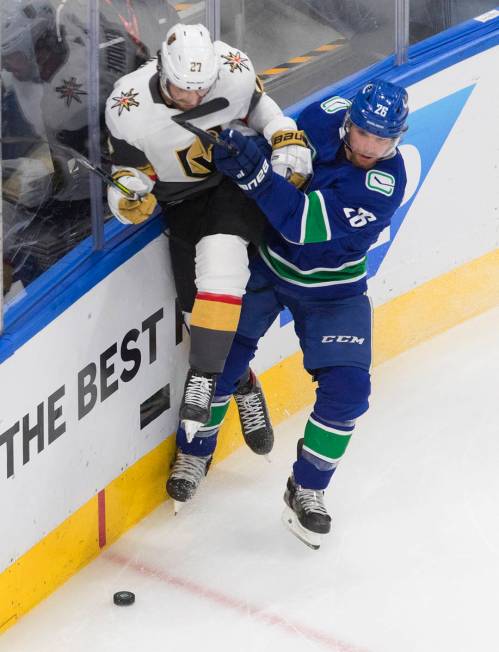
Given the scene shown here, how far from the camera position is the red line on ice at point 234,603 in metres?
3.34

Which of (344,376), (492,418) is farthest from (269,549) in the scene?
(492,418)

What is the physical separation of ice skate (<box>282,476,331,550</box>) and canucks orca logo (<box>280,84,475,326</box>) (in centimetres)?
108

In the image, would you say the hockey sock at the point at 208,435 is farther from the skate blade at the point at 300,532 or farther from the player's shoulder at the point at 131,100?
the player's shoulder at the point at 131,100


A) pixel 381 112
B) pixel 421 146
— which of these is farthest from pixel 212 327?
pixel 421 146

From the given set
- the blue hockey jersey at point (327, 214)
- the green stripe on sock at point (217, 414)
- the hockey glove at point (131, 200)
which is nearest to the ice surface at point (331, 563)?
the green stripe on sock at point (217, 414)

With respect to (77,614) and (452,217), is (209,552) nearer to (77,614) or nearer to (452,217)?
(77,614)

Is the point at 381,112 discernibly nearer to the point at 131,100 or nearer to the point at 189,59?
the point at 189,59

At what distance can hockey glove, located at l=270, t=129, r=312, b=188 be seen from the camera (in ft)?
11.3

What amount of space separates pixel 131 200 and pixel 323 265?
57cm

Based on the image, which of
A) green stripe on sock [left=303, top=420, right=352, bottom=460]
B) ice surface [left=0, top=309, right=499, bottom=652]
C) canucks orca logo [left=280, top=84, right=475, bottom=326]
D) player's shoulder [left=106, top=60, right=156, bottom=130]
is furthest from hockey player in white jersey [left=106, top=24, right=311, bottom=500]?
canucks orca logo [left=280, top=84, right=475, bottom=326]

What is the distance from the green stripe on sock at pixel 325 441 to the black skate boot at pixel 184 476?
0.38 m

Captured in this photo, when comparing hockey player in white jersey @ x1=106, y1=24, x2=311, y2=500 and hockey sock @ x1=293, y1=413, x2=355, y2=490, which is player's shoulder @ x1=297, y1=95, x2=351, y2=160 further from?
hockey sock @ x1=293, y1=413, x2=355, y2=490

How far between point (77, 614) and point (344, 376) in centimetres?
92

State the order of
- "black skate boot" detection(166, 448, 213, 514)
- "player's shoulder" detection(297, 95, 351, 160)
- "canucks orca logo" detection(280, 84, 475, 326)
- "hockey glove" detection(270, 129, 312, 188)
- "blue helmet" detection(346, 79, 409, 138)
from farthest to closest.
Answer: "canucks orca logo" detection(280, 84, 475, 326) → "black skate boot" detection(166, 448, 213, 514) → "player's shoulder" detection(297, 95, 351, 160) → "hockey glove" detection(270, 129, 312, 188) → "blue helmet" detection(346, 79, 409, 138)
